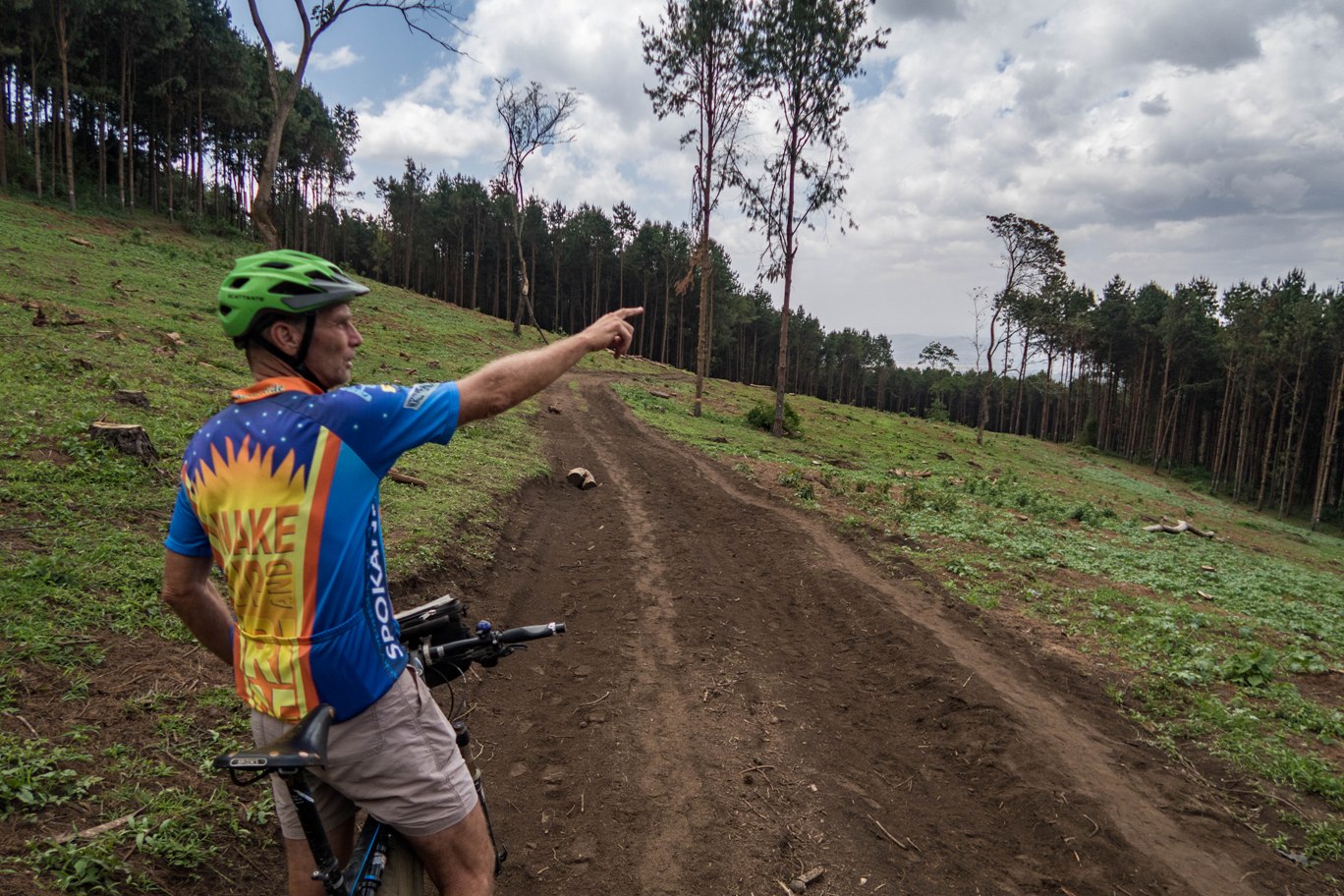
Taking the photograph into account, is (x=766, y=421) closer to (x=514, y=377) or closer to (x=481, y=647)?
(x=481, y=647)

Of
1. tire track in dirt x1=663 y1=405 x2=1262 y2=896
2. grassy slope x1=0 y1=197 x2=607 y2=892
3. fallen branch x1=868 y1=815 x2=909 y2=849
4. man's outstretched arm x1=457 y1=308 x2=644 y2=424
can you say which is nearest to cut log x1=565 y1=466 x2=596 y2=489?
grassy slope x1=0 y1=197 x2=607 y2=892

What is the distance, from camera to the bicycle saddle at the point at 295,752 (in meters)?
1.53

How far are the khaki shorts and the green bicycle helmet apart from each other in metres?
1.06

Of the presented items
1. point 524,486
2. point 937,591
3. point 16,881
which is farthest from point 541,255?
point 16,881

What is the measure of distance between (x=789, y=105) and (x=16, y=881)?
24.1 m

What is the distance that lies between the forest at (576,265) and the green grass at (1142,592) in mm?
10510

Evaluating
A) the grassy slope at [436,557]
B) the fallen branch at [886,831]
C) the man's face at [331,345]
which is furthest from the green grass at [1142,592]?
the man's face at [331,345]

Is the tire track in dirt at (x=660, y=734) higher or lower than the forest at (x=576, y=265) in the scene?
lower

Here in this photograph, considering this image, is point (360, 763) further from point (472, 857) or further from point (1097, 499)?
point (1097, 499)

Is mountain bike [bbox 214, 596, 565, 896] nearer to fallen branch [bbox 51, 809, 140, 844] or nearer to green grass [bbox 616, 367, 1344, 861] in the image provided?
fallen branch [bbox 51, 809, 140, 844]

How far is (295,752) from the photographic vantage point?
1589 mm

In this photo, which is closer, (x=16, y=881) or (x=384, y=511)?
(x=16, y=881)

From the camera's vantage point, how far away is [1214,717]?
18.4 feet

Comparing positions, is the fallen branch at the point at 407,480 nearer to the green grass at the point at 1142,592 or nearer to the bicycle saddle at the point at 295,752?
the green grass at the point at 1142,592
